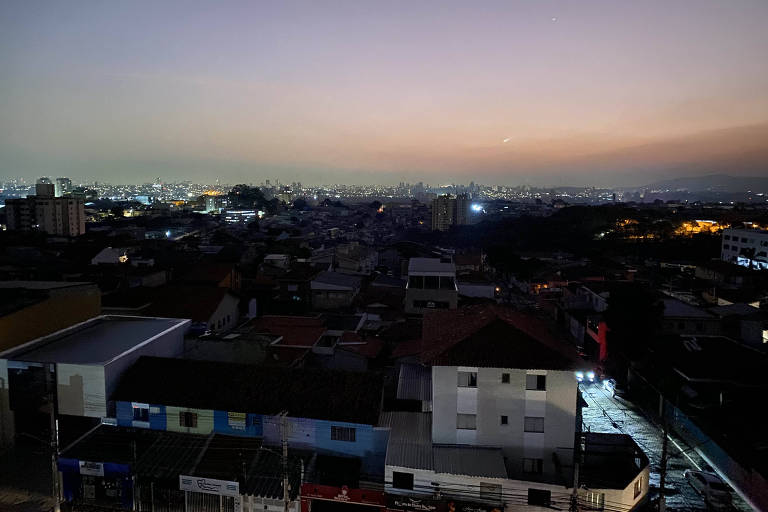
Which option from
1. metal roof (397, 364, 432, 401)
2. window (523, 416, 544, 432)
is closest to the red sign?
metal roof (397, 364, 432, 401)

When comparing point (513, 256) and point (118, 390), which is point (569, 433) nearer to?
point (118, 390)

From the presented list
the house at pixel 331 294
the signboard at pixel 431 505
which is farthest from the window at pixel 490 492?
the house at pixel 331 294

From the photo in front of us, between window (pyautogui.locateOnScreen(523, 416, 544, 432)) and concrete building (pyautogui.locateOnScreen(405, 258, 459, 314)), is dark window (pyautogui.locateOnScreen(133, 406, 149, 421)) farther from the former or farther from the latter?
concrete building (pyautogui.locateOnScreen(405, 258, 459, 314))

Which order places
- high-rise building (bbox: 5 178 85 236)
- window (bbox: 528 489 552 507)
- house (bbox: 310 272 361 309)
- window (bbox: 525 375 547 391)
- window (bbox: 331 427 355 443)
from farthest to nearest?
high-rise building (bbox: 5 178 85 236) < house (bbox: 310 272 361 309) < window (bbox: 331 427 355 443) < window (bbox: 525 375 547 391) < window (bbox: 528 489 552 507)

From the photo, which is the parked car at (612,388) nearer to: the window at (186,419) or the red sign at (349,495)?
the red sign at (349,495)

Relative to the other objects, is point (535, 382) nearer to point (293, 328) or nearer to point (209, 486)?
point (209, 486)
